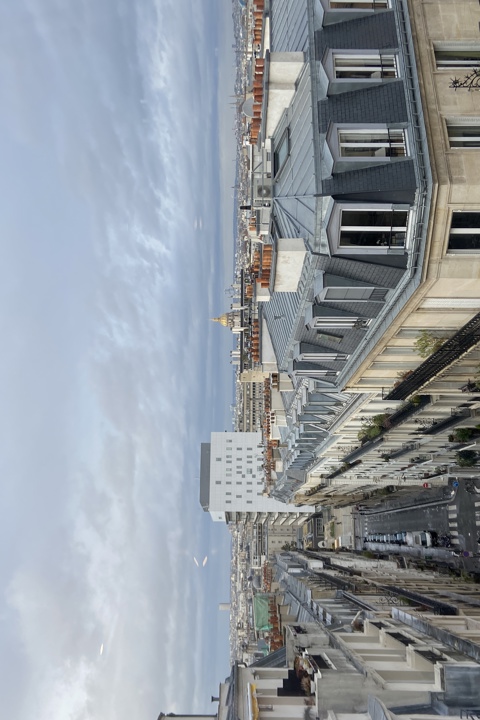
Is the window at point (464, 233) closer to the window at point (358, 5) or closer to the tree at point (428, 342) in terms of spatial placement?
the tree at point (428, 342)

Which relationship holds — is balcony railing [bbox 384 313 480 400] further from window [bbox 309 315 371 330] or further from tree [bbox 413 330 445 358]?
window [bbox 309 315 371 330]

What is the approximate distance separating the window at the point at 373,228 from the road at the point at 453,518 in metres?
47.9

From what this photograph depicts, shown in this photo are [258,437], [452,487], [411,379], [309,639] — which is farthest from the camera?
[258,437]

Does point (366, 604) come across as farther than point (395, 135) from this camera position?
Yes

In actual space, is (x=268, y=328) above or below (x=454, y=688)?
above

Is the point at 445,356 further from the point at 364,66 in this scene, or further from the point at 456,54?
the point at 364,66

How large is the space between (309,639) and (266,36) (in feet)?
109

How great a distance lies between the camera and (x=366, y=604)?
30.2 metres

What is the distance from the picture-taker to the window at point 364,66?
51.6 feet

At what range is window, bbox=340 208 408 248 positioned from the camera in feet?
48.2

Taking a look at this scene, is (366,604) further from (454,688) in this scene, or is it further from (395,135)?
(395,135)

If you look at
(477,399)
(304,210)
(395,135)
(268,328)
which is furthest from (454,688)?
(268,328)

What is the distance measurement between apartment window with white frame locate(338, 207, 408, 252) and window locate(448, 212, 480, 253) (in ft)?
4.81

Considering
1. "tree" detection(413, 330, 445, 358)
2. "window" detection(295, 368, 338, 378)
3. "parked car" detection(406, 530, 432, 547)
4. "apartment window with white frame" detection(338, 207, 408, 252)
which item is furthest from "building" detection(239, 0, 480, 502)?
"parked car" detection(406, 530, 432, 547)
